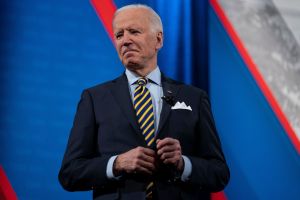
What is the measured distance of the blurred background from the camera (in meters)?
2.33

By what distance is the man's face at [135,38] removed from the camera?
6.18 feet

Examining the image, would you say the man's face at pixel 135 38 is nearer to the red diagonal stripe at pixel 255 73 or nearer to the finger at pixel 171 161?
the finger at pixel 171 161

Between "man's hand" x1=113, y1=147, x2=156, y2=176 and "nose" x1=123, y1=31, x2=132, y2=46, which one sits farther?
"nose" x1=123, y1=31, x2=132, y2=46

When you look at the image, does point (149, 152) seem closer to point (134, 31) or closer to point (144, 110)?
point (144, 110)

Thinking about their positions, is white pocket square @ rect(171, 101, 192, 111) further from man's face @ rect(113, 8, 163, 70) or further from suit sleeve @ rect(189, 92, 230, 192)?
man's face @ rect(113, 8, 163, 70)

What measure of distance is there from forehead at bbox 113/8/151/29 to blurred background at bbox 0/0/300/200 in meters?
0.48

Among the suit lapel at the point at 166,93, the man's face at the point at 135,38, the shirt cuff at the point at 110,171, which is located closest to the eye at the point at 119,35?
the man's face at the point at 135,38

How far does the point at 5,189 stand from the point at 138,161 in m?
0.92

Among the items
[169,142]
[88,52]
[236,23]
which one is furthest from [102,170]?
[236,23]

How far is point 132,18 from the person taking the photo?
1.92 m

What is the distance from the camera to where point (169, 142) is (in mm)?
1580

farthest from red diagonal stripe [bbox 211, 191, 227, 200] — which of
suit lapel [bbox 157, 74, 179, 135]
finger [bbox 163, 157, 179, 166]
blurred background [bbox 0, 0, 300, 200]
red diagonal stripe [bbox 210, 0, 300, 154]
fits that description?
finger [bbox 163, 157, 179, 166]

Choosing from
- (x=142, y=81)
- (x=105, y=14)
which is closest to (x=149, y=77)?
(x=142, y=81)

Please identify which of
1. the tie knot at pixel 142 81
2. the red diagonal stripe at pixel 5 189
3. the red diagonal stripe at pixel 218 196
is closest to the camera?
the tie knot at pixel 142 81
